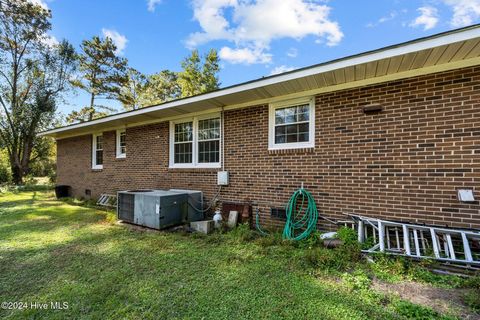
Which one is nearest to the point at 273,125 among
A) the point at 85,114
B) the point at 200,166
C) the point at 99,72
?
the point at 200,166

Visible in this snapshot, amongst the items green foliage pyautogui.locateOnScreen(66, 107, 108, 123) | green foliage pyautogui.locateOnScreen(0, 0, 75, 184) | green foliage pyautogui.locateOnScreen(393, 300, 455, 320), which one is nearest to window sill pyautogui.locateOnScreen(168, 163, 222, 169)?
green foliage pyautogui.locateOnScreen(393, 300, 455, 320)

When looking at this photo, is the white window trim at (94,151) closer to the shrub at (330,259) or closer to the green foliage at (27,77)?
the green foliage at (27,77)

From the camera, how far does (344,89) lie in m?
4.41

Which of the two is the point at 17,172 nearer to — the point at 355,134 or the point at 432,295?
the point at 355,134

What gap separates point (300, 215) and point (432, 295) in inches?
95.8

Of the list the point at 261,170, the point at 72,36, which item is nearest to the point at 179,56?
the point at 72,36

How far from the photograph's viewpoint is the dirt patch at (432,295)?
2217 mm

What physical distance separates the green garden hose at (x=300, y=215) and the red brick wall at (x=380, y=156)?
157 millimetres

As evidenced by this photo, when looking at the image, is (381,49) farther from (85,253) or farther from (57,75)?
(57,75)

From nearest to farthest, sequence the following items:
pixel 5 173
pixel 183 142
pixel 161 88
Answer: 1. pixel 183 142
2. pixel 5 173
3. pixel 161 88

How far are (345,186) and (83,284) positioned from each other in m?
4.31

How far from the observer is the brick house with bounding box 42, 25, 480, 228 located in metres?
3.47

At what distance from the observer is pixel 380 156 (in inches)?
161

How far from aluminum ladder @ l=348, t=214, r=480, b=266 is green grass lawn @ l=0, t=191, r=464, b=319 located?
1146mm
